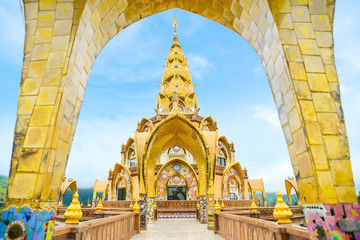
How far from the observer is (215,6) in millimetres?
4664

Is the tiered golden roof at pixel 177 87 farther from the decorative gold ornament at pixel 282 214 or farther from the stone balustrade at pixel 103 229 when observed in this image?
the decorative gold ornament at pixel 282 214

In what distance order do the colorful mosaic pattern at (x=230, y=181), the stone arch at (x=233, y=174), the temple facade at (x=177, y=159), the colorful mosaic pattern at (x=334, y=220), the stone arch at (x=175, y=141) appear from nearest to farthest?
the colorful mosaic pattern at (x=334, y=220)
the stone arch at (x=175, y=141)
the temple facade at (x=177, y=159)
the colorful mosaic pattern at (x=230, y=181)
the stone arch at (x=233, y=174)

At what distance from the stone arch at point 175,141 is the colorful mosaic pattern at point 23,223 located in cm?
912

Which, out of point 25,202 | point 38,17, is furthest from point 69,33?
point 25,202

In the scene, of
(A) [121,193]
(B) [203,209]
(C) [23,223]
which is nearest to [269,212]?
(B) [203,209]

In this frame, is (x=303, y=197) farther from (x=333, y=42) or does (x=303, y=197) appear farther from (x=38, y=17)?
(x=38, y=17)

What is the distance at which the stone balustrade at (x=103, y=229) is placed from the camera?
4345mm

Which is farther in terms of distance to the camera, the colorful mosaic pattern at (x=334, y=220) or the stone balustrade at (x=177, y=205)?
the stone balustrade at (x=177, y=205)

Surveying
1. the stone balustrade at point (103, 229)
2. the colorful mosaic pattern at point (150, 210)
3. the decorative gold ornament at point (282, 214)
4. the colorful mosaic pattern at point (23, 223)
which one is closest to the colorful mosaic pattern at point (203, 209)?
the colorful mosaic pattern at point (150, 210)

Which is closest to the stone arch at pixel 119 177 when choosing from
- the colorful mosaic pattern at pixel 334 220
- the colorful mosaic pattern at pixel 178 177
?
the colorful mosaic pattern at pixel 178 177

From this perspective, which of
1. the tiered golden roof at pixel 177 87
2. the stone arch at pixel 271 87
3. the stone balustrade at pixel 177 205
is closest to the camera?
the stone arch at pixel 271 87

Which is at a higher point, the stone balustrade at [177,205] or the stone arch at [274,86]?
the stone arch at [274,86]

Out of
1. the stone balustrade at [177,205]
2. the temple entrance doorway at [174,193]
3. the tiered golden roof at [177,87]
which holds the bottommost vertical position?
the stone balustrade at [177,205]

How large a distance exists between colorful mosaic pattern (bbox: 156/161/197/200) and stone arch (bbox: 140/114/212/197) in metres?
6.91
